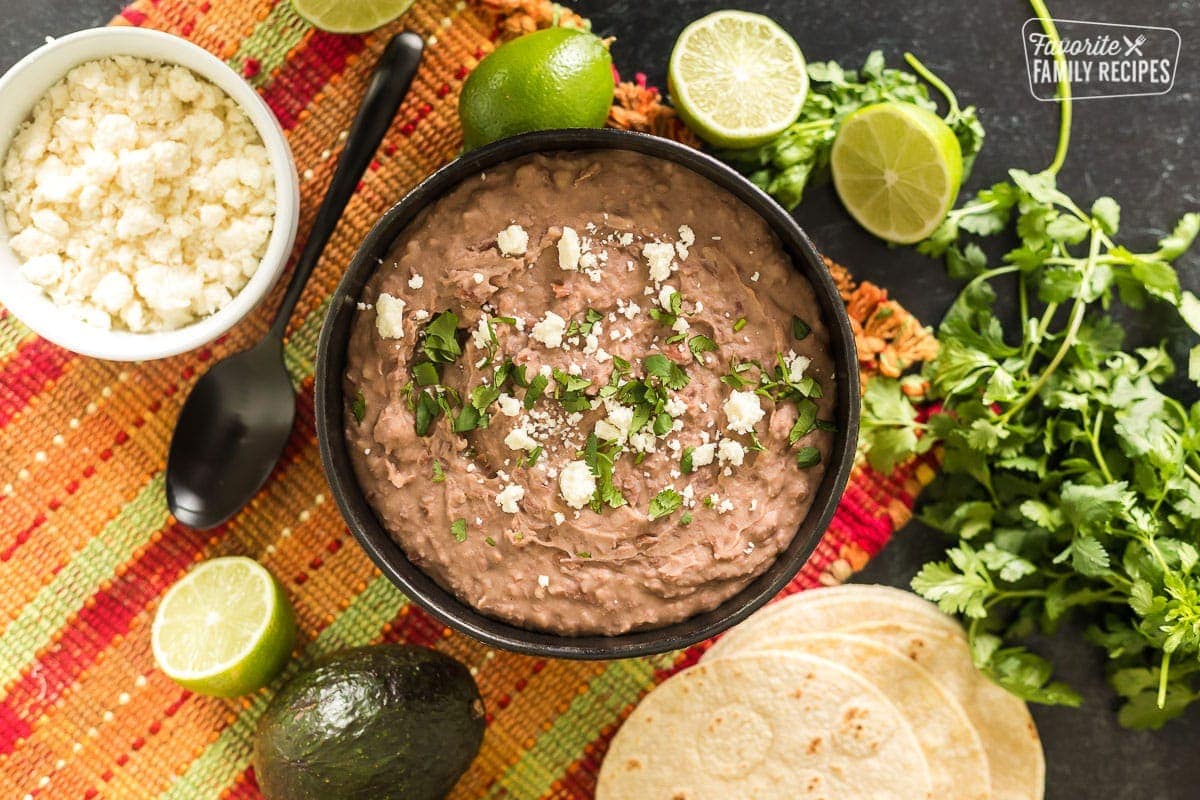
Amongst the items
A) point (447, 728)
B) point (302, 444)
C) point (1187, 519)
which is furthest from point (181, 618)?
point (1187, 519)

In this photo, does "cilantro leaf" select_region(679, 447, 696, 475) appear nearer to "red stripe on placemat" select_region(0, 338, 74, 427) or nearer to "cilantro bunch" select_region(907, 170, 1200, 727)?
"cilantro bunch" select_region(907, 170, 1200, 727)

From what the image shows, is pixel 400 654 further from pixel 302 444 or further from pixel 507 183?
pixel 507 183

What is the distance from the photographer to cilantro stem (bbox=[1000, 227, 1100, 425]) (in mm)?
2754

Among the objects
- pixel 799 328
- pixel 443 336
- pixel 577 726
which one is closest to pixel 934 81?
pixel 799 328

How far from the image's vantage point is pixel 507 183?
241cm

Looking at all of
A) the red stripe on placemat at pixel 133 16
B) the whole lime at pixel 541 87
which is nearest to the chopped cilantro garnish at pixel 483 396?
the whole lime at pixel 541 87

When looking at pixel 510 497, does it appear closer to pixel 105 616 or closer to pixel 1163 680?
pixel 105 616

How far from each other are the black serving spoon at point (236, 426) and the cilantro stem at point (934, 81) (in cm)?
133

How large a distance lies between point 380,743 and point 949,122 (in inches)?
84.1

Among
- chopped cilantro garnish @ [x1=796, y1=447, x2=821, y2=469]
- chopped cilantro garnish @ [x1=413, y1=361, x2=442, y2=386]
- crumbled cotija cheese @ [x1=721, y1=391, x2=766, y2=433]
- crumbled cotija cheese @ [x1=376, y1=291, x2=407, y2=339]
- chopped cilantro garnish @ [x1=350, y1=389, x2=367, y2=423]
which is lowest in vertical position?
chopped cilantro garnish @ [x1=796, y1=447, x2=821, y2=469]

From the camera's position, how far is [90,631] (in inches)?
112

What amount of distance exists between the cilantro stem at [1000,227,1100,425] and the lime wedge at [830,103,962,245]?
15.1 inches

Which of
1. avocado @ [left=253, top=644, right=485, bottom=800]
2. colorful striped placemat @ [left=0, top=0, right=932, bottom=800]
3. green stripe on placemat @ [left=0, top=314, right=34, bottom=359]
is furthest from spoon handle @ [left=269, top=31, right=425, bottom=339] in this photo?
avocado @ [left=253, top=644, right=485, bottom=800]

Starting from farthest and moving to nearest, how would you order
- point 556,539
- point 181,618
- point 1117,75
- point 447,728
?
point 1117,75
point 181,618
point 447,728
point 556,539
